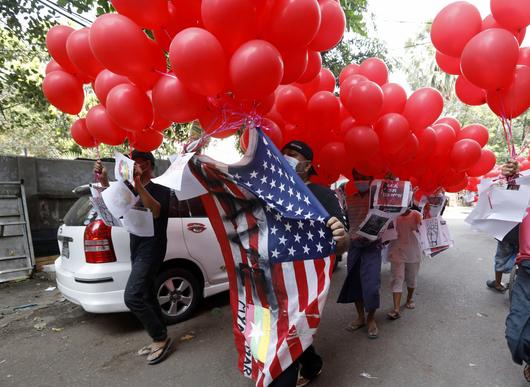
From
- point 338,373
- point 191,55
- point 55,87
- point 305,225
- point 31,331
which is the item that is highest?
point 55,87

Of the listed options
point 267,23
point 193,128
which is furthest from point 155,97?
point 267,23

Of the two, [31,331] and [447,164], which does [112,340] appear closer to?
[31,331]

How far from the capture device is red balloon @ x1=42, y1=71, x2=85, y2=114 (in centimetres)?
262

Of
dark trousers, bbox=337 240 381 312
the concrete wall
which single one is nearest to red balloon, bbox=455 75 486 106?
dark trousers, bbox=337 240 381 312

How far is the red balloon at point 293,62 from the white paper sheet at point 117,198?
4.69 ft

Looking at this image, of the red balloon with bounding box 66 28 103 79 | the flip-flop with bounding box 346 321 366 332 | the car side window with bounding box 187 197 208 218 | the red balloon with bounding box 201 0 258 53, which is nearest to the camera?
the red balloon with bounding box 201 0 258 53

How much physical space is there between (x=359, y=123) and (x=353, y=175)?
861 millimetres

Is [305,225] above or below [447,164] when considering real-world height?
below

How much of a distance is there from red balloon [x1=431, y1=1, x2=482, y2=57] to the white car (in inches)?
121

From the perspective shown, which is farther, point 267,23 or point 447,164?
point 447,164

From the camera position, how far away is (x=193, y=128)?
2467 mm

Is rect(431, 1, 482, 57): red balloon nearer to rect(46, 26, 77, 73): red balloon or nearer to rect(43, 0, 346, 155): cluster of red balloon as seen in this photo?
rect(43, 0, 346, 155): cluster of red balloon

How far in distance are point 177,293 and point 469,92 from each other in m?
3.70

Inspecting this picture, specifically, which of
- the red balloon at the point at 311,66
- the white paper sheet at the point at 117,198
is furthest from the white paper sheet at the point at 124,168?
the red balloon at the point at 311,66
